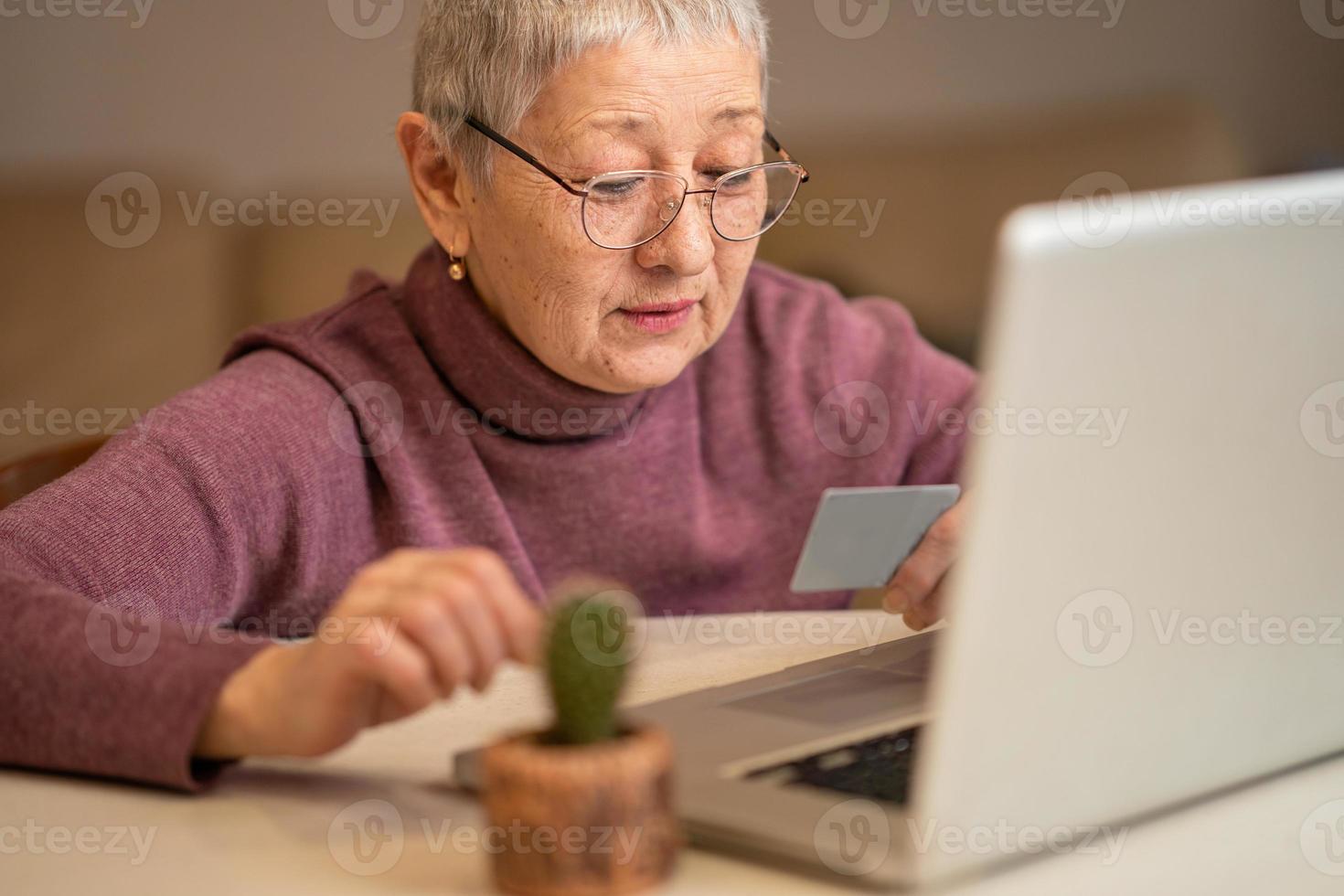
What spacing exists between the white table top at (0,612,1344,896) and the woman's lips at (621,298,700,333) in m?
0.53

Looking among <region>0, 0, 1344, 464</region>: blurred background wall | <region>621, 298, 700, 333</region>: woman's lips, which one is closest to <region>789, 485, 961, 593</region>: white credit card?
<region>621, 298, 700, 333</region>: woman's lips

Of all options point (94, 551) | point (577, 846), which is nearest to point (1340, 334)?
point (577, 846)

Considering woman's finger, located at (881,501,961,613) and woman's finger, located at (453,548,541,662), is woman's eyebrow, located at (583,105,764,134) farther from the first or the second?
woman's finger, located at (453,548,541,662)

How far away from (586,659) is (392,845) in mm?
198

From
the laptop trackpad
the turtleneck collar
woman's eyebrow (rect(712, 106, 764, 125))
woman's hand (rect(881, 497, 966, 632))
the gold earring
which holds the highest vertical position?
woman's eyebrow (rect(712, 106, 764, 125))

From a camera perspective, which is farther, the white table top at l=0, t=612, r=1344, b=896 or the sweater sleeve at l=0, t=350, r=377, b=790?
the sweater sleeve at l=0, t=350, r=377, b=790

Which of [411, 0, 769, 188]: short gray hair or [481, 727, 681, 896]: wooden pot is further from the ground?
[411, 0, 769, 188]: short gray hair

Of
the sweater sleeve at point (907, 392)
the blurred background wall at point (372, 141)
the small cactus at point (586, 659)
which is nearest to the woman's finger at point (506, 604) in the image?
the small cactus at point (586, 659)

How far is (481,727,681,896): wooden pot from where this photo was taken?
2.20 ft

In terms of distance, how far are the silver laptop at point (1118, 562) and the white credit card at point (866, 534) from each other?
1.45ft

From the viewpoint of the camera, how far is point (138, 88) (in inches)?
122

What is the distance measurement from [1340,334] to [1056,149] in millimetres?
2386

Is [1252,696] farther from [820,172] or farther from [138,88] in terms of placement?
[138,88]

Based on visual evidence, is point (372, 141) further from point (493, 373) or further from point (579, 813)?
point (579, 813)
